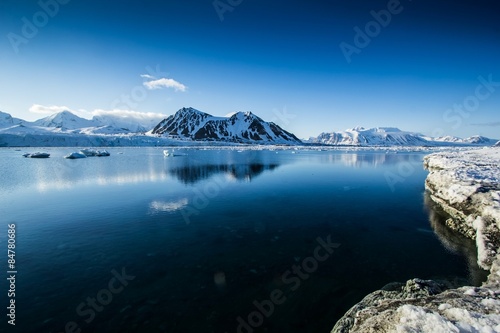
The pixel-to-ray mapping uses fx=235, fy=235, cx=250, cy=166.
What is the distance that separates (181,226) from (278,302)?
8.54 metres

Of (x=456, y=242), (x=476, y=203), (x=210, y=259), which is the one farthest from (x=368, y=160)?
(x=210, y=259)

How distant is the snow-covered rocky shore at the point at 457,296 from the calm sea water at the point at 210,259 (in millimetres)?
1171

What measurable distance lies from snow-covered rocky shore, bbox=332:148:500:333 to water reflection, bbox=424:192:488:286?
0.32 m

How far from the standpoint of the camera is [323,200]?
68.6ft

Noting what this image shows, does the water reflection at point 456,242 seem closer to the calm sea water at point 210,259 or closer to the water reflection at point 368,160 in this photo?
the calm sea water at point 210,259

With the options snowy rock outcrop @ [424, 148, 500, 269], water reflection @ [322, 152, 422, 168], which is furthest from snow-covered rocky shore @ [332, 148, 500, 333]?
water reflection @ [322, 152, 422, 168]

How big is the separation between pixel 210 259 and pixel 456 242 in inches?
511

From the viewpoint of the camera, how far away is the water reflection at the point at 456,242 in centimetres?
951

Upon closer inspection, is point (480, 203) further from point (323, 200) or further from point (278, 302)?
point (278, 302)

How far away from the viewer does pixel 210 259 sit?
10.7 metres

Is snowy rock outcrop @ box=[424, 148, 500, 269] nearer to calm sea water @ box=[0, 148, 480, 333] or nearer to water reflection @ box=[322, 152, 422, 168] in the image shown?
calm sea water @ box=[0, 148, 480, 333]

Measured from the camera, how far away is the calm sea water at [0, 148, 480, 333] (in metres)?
7.50

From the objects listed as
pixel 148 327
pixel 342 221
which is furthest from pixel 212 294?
pixel 342 221

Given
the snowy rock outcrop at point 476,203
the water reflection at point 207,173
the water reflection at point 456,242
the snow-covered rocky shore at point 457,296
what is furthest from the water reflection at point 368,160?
the snow-covered rocky shore at point 457,296
